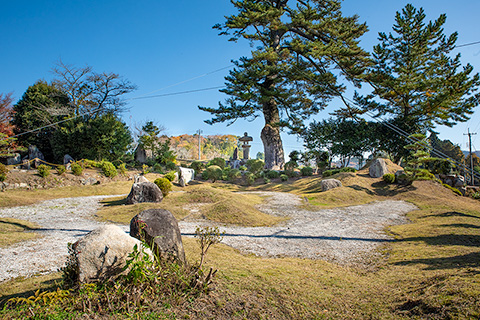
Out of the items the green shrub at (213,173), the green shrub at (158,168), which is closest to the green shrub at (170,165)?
the green shrub at (158,168)

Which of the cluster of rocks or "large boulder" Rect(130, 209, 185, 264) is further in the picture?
"large boulder" Rect(130, 209, 185, 264)

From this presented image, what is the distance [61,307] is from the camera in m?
2.49

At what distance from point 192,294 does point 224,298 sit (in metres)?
0.36

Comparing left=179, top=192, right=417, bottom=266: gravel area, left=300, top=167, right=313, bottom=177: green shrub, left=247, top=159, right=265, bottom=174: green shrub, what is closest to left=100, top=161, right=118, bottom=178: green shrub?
left=247, top=159, right=265, bottom=174: green shrub

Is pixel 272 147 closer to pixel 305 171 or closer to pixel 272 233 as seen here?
pixel 305 171

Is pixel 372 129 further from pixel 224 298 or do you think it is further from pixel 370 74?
pixel 224 298

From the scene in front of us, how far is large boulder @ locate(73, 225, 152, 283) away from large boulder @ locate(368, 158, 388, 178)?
15661 millimetres

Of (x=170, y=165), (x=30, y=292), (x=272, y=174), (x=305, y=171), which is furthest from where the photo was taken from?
(x=170, y=165)

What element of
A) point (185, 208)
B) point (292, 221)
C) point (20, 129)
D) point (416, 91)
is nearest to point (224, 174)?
point (185, 208)

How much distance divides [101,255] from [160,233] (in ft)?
2.30

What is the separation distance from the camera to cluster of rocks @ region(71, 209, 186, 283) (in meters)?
2.74

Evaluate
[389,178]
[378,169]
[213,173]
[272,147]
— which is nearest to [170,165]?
[213,173]

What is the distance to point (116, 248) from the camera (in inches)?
112

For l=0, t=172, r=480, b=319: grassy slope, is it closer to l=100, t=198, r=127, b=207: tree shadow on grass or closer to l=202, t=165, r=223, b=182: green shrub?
l=100, t=198, r=127, b=207: tree shadow on grass
